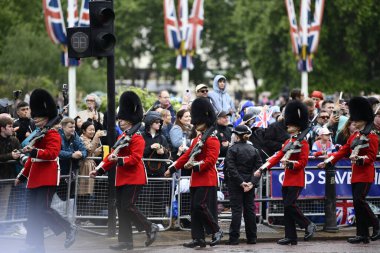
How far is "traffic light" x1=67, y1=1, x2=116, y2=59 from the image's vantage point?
1591 centimetres

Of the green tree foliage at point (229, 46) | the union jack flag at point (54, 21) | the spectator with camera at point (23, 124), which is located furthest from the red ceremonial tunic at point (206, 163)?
the green tree foliage at point (229, 46)

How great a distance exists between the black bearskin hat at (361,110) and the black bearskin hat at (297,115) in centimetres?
70

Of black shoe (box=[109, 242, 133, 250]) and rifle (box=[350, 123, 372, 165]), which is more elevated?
rifle (box=[350, 123, 372, 165])

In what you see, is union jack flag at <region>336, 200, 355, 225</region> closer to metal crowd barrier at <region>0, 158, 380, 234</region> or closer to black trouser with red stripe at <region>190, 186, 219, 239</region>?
metal crowd barrier at <region>0, 158, 380, 234</region>

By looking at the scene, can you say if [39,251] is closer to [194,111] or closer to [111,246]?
[111,246]

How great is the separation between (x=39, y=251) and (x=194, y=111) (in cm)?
304

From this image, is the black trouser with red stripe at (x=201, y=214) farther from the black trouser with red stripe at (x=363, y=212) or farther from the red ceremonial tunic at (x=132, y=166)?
the black trouser with red stripe at (x=363, y=212)

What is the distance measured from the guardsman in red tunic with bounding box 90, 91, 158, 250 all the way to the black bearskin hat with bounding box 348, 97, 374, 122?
10.3ft

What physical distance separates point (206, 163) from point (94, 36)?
2451 mm

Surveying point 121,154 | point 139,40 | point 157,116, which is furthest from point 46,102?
point 139,40

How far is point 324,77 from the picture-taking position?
48250mm

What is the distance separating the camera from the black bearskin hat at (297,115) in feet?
52.6

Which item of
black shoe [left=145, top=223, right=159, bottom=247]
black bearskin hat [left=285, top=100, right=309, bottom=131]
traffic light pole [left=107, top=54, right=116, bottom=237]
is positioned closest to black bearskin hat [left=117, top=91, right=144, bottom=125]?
traffic light pole [left=107, top=54, right=116, bottom=237]

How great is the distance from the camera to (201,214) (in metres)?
15.5
